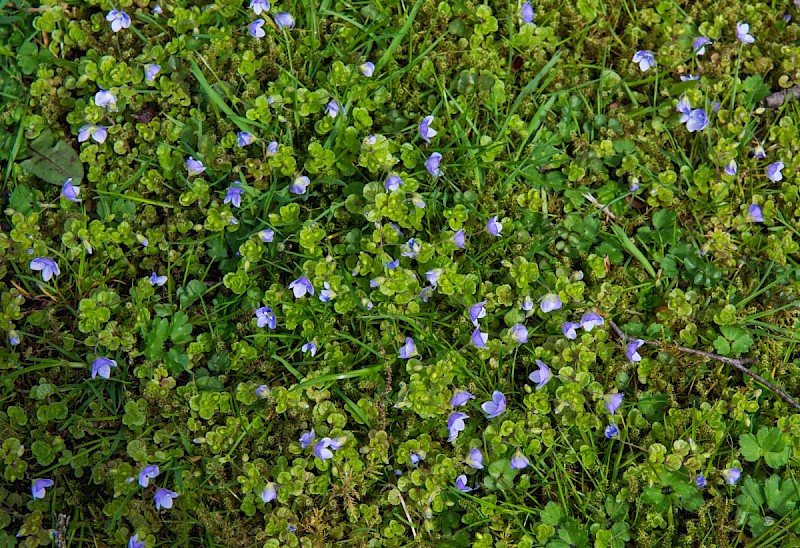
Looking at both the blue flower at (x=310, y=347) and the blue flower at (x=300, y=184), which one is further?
the blue flower at (x=300, y=184)

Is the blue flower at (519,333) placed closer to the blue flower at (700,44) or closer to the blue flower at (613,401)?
the blue flower at (613,401)

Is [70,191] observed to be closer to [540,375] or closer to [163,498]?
[163,498]

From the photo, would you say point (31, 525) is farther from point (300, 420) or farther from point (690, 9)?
point (690, 9)

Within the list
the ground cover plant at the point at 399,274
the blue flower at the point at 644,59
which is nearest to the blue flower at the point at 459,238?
the ground cover plant at the point at 399,274

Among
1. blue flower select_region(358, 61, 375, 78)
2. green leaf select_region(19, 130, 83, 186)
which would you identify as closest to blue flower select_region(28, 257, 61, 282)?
green leaf select_region(19, 130, 83, 186)

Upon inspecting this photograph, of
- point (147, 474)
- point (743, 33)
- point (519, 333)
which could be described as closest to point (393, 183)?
point (519, 333)
